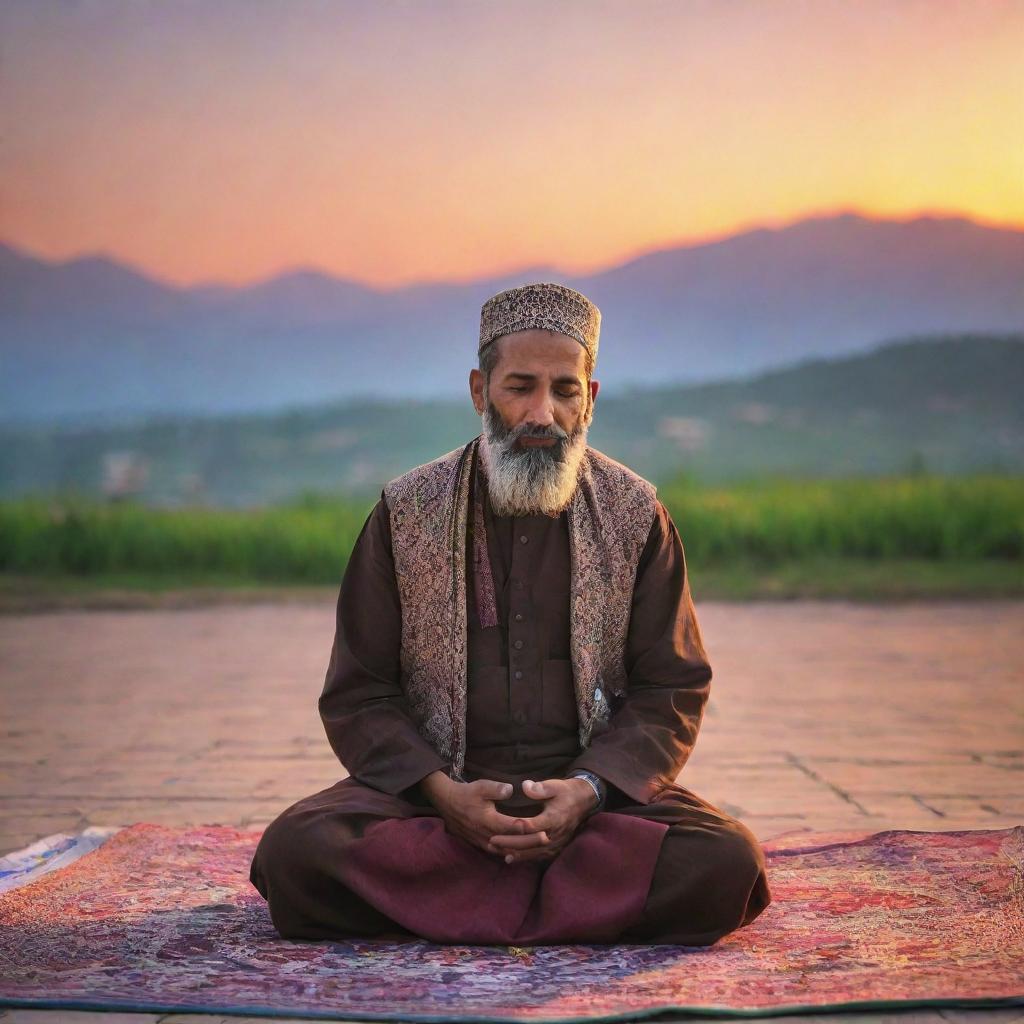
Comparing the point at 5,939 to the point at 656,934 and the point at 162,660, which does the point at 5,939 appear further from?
the point at 162,660

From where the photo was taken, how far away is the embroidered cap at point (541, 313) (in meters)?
3.09

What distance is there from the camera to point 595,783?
114 inches

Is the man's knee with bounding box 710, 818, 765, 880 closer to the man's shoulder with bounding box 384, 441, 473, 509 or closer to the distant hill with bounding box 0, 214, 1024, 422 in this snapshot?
the man's shoulder with bounding box 384, 441, 473, 509

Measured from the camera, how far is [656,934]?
281cm

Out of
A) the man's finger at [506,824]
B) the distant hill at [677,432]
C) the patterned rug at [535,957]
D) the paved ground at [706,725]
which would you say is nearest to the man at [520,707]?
the man's finger at [506,824]

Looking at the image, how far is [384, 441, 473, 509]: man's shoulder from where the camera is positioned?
3.22 m

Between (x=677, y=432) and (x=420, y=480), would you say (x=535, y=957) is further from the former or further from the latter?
(x=677, y=432)

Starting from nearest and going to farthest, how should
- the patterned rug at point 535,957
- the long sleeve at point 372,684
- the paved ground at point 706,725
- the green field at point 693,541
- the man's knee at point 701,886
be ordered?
1. the patterned rug at point 535,957
2. the man's knee at point 701,886
3. the long sleeve at point 372,684
4. the paved ground at point 706,725
5. the green field at point 693,541

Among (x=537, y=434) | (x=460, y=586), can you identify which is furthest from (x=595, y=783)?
(x=537, y=434)

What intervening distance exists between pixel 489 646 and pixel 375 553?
0.35m

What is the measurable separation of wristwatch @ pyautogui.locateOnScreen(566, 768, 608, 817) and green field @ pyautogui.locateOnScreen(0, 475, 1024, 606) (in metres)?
8.75

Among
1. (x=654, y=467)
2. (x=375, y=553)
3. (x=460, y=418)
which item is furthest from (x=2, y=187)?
(x=375, y=553)

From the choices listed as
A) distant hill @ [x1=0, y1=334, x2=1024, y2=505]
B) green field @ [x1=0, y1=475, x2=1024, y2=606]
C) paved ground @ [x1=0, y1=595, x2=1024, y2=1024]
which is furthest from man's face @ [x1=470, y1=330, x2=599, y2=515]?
distant hill @ [x1=0, y1=334, x2=1024, y2=505]

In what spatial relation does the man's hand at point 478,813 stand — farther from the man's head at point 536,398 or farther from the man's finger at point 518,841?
the man's head at point 536,398
